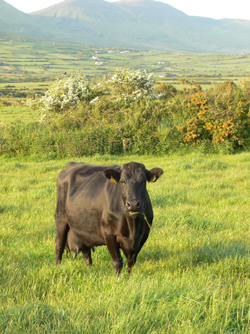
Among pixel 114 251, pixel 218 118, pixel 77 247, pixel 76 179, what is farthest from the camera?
pixel 218 118

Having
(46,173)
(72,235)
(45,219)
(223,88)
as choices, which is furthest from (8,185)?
(223,88)

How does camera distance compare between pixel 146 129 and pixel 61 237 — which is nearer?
pixel 61 237

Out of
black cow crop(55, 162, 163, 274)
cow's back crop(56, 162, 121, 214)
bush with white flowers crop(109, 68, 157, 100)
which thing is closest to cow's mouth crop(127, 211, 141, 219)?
black cow crop(55, 162, 163, 274)

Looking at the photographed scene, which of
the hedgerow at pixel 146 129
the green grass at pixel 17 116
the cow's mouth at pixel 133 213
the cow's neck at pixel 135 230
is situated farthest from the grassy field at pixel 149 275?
the green grass at pixel 17 116

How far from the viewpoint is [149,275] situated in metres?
4.47

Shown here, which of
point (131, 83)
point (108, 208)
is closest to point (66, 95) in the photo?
point (131, 83)

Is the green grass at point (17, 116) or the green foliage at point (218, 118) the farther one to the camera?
the green grass at point (17, 116)

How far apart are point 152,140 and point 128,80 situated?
6.51 meters

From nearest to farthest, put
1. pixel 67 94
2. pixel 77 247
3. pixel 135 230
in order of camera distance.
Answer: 1. pixel 135 230
2. pixel 77 247
3. pixel 67 94

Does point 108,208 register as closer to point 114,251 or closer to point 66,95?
point 114,251

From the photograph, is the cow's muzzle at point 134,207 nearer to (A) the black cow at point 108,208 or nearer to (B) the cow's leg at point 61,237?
(A) the black cow at point 108,208

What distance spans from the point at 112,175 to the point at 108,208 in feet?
1.52

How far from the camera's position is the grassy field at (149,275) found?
9.89 ft

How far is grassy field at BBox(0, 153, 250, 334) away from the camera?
3016mm
